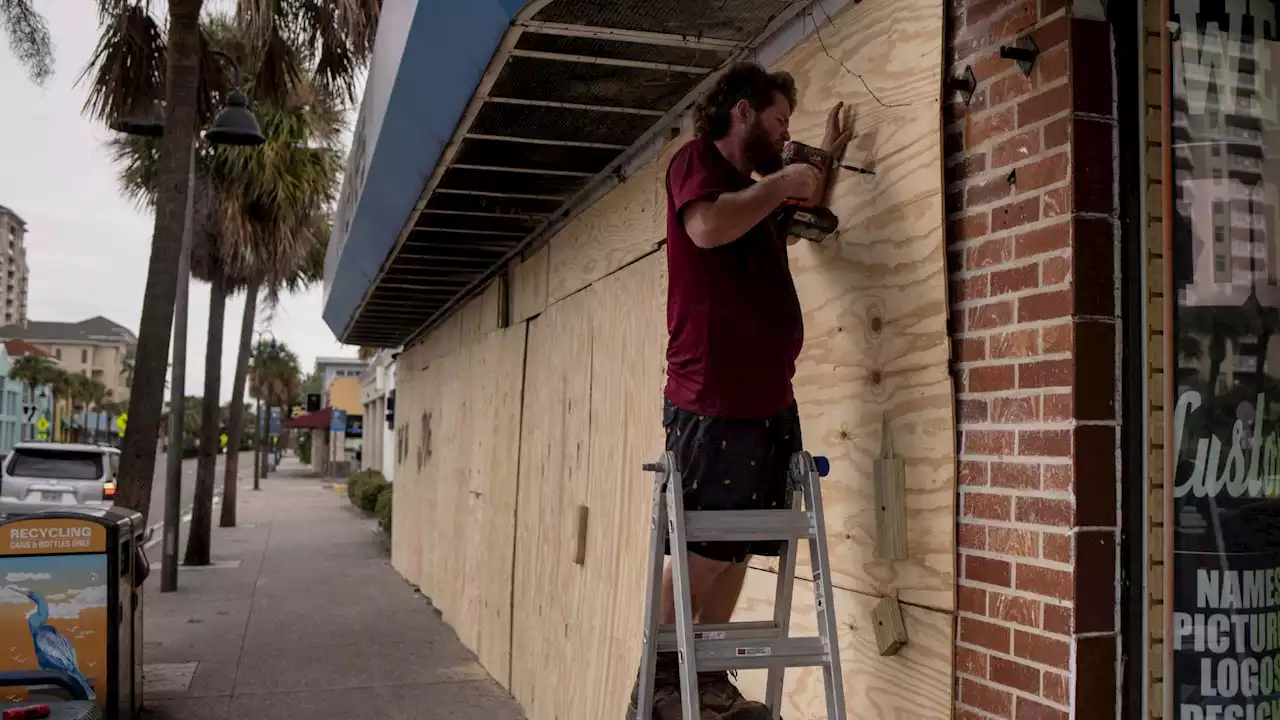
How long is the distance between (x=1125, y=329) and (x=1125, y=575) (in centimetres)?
55

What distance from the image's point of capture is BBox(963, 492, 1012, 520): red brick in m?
2.56

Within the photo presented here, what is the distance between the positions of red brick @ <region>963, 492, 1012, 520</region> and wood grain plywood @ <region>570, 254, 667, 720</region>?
208cm

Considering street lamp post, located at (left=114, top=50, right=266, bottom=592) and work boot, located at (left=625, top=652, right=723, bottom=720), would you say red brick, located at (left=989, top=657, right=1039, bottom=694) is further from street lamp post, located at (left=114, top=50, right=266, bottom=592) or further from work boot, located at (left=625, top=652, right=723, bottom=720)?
street lamp post, located at (left=114, top=50, right=266, bottom=592)

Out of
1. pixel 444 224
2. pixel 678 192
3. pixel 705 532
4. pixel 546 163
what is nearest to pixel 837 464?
pixel 705 532

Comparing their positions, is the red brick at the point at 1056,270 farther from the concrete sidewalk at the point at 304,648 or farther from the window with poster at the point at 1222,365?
the concrete sidewalk at the point at 304,648

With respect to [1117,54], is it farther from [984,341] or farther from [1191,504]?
[1191,504]

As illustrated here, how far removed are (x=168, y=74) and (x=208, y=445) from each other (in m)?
8.21

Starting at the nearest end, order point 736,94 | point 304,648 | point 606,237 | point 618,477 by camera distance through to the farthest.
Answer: point 736,94 < point 618,477 < point 606,237 < point 304,648

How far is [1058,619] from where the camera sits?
7.81 ft

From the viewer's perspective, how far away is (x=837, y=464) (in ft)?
10.6

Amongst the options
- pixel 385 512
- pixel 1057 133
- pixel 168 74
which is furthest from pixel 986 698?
pixel 385 512

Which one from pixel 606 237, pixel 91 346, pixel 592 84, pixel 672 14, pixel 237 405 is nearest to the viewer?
pixel 672 14

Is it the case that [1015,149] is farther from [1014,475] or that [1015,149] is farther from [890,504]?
[890,504]

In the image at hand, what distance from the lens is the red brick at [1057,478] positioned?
2391mm
